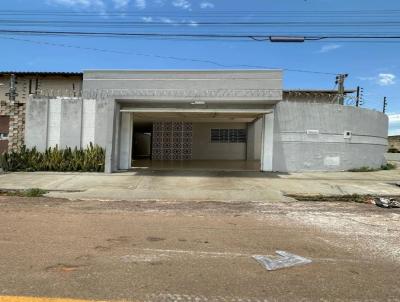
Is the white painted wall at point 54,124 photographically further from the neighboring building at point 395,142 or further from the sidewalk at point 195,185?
the neighboring building at point 395,142

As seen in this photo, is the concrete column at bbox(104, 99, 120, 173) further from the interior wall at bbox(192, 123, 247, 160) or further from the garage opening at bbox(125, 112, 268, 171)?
the interior wall at bbox(192, 123, 247, 160)

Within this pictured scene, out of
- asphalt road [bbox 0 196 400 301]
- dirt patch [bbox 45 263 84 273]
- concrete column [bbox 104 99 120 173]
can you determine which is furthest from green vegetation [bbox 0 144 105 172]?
dirt patch [bbox 45 263 84 273]

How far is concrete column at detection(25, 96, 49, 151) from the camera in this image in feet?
60.2

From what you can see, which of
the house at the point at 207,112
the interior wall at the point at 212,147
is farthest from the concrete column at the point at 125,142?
the interior wall at the point at 212,147

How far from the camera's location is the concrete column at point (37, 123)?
60.2ft

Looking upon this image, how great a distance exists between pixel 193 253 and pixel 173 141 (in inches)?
888

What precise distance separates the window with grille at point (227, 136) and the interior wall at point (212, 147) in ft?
0.77

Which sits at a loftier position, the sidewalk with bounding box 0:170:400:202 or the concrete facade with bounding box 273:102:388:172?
the concrete facade with bounding box 273:102:388:172

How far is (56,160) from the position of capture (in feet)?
57.8

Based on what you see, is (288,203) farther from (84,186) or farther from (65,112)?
(65,112)

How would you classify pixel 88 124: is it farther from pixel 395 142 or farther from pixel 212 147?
pixel 395 142

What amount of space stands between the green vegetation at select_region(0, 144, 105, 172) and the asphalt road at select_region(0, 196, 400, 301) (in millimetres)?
7583

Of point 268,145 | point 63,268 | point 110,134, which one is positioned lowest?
point 63,268

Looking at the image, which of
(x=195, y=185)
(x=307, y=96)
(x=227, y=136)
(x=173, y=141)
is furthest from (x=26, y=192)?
(x=307, y=96)
